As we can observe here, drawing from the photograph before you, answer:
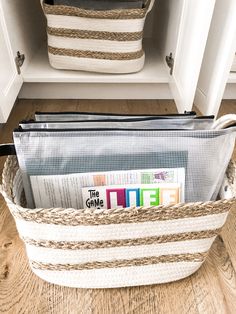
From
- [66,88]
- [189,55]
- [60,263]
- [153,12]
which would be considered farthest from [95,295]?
[153,12]

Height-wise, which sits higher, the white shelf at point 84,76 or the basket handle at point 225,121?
the basket handle at point 225,121

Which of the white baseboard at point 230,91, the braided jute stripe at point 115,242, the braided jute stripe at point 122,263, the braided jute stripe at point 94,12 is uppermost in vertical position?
the braided jute stripe at point 94,12

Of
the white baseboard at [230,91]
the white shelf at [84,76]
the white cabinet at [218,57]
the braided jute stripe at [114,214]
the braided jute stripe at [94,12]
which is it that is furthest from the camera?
the white baseboard at [230,91]

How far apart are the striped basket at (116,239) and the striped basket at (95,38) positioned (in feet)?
1.49

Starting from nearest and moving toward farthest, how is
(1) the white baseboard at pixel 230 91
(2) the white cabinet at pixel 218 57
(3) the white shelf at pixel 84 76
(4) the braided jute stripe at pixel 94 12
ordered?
(2) the white cabinet at pixel 218 57
(4) the braided jute stripe at pixel 94 12
(3) the white shelf at pixel 84 76
(1) the white baseboard at pixel 230 91

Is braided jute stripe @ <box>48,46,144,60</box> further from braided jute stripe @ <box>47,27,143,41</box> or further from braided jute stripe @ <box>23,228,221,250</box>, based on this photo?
braided jute stripe @ <box>23,228,221,250</box>

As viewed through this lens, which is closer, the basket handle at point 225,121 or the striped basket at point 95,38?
the basket handle at point 225,121

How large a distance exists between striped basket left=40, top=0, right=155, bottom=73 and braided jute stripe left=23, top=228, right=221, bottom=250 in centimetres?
56

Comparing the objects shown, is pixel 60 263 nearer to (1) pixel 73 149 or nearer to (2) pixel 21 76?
(1) pixel 73 149

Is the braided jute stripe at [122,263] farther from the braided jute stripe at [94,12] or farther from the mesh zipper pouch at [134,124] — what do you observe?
the braided jute stripe at [94,12]

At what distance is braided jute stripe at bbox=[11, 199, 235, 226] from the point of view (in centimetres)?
40

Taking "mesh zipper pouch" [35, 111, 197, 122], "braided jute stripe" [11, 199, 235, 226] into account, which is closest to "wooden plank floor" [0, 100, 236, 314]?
"braided jute stripe" [11, 199, 235, 226]

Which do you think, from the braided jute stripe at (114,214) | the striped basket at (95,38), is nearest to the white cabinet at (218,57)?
the striped basket at (95,38)

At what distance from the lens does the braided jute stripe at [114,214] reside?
40 centimetres
